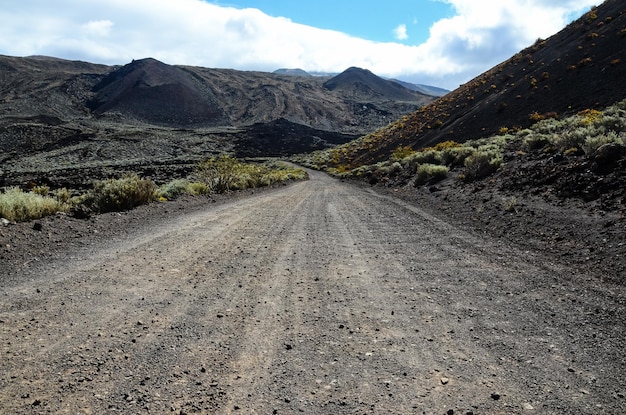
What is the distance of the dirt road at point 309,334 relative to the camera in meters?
3.21

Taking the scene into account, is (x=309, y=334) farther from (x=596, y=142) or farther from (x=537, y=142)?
(x=537, y=142)

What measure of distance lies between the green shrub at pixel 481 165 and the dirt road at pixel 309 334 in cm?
935

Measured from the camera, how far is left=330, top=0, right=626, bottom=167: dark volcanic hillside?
102 ft

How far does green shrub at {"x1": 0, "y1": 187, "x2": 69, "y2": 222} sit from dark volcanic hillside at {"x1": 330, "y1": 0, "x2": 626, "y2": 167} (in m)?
32.6

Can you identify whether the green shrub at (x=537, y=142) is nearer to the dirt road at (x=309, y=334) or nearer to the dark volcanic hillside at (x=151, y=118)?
the dirt road at (x=309, y=334)

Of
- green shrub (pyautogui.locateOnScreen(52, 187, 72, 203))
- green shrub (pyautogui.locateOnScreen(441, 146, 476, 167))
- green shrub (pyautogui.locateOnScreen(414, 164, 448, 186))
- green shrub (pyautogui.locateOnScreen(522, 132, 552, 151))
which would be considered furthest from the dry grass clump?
green shrub (pyautogui.locateOnScreen(522, 132, 552, 151))

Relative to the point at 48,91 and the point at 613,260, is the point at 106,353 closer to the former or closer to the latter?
the point at 613,260

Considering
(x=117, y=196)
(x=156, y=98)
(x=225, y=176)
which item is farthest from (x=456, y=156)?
(x=156, y=98)

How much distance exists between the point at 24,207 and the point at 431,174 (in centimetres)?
1663

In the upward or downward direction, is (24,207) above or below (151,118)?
Answer: below

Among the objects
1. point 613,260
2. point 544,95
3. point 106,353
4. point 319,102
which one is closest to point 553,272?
point 613,260

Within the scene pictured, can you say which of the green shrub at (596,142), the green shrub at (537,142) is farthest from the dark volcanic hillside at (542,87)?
the green shrub at (596,142)

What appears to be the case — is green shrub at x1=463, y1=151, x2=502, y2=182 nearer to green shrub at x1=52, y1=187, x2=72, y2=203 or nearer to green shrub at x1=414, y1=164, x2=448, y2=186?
green shrub at x1=414, y1=164, x2=448, y2=186

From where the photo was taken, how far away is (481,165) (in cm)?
1641
